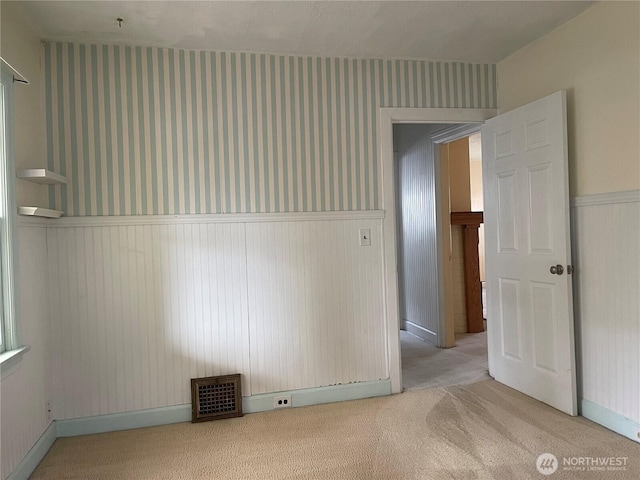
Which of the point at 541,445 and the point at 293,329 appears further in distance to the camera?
the point at 293,329

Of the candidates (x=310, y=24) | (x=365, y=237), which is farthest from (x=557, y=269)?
(x=310, y=24)

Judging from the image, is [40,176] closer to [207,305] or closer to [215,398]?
[207,305]

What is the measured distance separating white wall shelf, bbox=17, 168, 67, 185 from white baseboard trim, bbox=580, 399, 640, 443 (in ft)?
10.9

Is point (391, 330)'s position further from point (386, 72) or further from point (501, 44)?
point (501, 44)

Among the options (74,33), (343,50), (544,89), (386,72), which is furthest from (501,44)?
(74,33)

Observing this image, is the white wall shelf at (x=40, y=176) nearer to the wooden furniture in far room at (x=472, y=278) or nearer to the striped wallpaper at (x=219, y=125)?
the striped wallpaper at (x=219, y=125)

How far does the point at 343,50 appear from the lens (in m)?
3.12

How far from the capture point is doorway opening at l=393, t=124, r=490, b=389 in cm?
427

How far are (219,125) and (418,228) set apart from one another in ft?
8.78

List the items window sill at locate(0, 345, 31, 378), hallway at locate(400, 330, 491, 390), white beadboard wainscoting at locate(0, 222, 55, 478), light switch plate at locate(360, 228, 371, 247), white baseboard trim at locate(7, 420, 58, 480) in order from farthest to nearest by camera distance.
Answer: hallway at locate(400, 330, 491, 390) < light switch plate at locate(360, 228, 371, 247) < white baseboard trim at locate(7, 420, 58, 480) < white beadboard wainscoting at locate(0, 222, 55, 478) < window sill at locate(0, 345, 31, 378)

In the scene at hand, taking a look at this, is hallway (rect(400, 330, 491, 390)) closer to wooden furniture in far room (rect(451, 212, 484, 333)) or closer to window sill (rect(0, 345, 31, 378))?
wooden furniture in far room (rect(451, 212, 484, 333))

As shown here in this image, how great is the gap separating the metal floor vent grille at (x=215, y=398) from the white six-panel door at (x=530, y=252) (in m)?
1.93

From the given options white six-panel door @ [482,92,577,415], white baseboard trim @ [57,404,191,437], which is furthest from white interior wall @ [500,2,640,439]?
white baseboard trim @ [57,404,191,437]

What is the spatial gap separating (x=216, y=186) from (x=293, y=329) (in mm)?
1084
